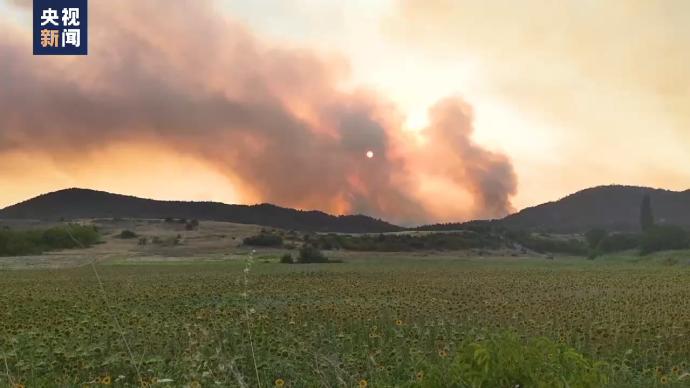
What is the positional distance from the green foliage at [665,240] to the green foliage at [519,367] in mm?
85502

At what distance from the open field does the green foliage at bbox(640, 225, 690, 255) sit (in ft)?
206

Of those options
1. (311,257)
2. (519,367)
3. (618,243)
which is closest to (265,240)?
(311,257)

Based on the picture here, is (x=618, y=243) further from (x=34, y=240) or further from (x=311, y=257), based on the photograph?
(x=34, y=240)

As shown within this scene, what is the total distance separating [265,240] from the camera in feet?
268

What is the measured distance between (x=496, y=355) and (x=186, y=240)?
84.6 meters

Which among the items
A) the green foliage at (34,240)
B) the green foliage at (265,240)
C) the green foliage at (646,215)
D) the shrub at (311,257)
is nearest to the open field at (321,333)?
the shrub at (311,257)

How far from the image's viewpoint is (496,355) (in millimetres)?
4406

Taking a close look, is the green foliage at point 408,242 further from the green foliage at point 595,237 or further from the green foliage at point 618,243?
the green foliage at point 618,243

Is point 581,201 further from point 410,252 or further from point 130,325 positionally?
point 130,325

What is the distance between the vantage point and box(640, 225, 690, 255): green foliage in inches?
3182

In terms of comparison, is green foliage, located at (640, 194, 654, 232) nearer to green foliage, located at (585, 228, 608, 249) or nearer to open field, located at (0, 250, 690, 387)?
green foliage, located at (585, 228, 608, 249)

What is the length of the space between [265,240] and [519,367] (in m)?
78.4

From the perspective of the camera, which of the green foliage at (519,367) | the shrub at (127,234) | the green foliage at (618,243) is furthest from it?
the shrub at (127,234)

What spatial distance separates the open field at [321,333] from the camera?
9047 millimetres
